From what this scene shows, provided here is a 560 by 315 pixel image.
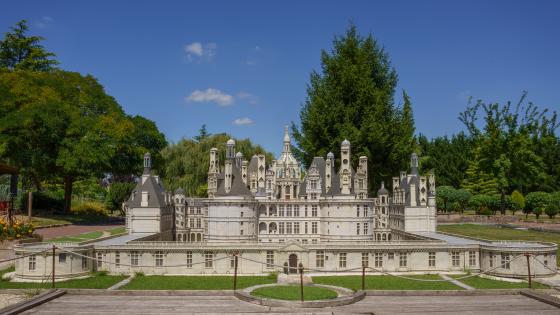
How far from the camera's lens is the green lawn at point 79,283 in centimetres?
3442

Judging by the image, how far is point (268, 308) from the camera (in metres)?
26.0

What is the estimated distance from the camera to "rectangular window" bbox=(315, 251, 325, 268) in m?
44.2

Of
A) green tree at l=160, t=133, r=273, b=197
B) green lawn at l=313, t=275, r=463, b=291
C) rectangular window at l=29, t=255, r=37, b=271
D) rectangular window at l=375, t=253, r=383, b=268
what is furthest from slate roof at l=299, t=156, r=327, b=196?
rectangular window at l=29, t=255, r=37, b=271

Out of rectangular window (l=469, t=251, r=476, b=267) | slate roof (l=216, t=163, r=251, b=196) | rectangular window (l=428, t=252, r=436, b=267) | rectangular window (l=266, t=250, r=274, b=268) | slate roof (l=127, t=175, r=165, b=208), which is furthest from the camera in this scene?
slate roof (l=127, t=175, r=165, b=208)

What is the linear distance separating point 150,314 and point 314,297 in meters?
8.85

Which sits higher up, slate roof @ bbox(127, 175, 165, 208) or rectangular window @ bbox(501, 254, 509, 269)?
slate roof @ bbox(127, 175, 165, 208)

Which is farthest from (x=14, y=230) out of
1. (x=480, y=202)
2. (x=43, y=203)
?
(x=480, y=202)

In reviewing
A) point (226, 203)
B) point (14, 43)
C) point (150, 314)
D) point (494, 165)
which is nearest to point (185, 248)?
point (226, 203)

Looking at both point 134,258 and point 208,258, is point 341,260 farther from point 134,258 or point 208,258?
point 134,258

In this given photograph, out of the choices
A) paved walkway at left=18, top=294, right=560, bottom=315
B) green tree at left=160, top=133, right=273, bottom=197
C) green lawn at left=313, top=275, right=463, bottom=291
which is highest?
green tree at left=160, top=133, right=273, bottom=197

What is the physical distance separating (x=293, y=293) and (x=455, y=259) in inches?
858

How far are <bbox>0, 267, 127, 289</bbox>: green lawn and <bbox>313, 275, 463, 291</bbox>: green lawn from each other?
621 inches

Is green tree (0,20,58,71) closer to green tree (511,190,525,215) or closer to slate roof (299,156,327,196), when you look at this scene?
slate roof (299,156,327,196)

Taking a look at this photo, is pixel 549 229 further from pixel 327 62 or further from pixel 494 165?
pixel 327 62
